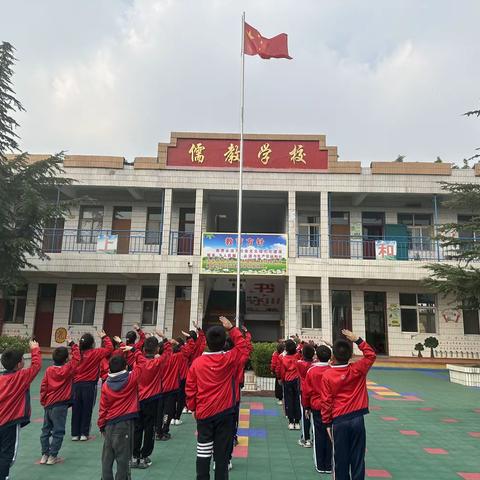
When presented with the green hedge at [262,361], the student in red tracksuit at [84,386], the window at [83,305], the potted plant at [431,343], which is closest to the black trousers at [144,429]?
the student in red tracksuit at [84,386]

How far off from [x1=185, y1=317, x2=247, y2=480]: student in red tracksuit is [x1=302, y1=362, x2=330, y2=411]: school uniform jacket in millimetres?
1217

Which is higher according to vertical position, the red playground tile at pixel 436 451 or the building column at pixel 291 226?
the building column at pixel 291 226

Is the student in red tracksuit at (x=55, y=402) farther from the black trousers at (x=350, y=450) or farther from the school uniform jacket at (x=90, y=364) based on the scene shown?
the black trousers at (x=350, y=450)

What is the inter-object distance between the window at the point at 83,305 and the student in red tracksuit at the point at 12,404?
42.8 feet

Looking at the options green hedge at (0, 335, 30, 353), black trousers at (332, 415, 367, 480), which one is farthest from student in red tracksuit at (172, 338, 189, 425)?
green hedge at (0, 335, 30, 353)

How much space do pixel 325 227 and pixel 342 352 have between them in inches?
446

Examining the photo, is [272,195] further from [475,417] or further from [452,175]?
[475,417]

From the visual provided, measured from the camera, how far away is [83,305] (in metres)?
16.7

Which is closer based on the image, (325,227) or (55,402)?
(55,402)

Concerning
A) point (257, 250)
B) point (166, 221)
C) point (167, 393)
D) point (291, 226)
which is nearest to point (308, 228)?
point (291, 226)

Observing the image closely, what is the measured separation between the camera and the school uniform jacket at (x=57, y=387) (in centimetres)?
502

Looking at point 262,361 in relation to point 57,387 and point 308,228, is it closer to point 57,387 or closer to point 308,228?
point 57,387

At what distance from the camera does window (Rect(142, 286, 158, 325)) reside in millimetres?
16469

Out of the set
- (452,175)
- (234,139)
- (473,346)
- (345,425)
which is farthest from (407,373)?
(345,425)
